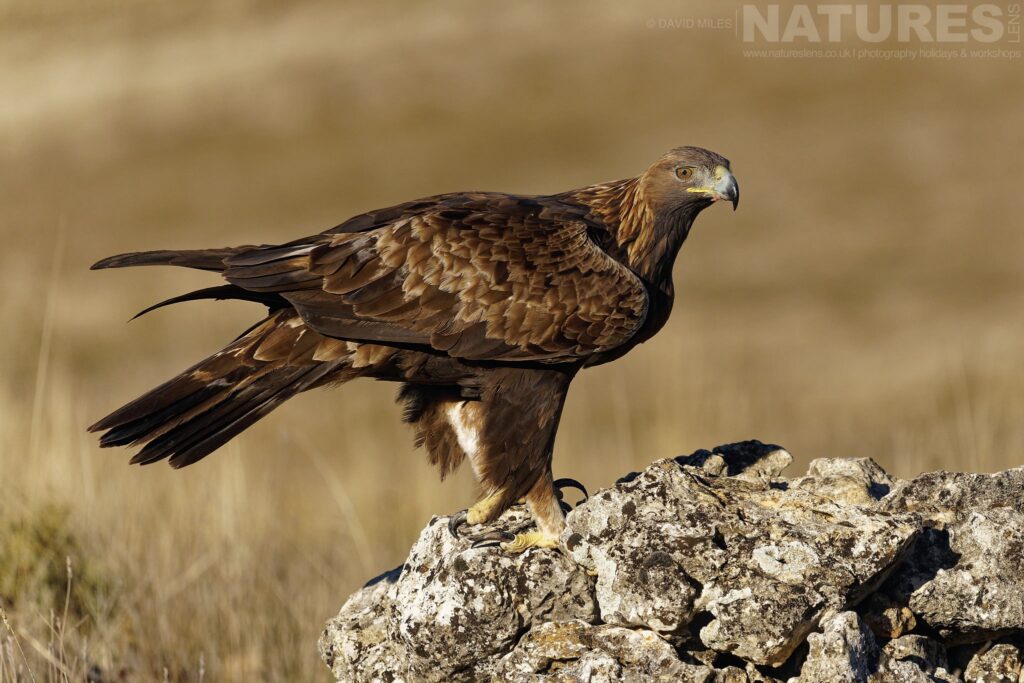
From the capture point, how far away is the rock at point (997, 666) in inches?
168

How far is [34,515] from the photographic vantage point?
269 inches

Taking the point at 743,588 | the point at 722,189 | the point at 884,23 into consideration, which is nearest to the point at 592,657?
the point at 743,588

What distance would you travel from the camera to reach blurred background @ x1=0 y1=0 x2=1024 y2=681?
746cm

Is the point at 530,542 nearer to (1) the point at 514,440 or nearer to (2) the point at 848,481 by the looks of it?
(1) the point at 514,440

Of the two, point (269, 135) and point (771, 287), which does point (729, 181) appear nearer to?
point (771, 287)

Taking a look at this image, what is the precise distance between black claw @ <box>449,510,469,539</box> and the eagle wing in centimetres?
60

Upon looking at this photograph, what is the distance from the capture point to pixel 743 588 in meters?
3.90

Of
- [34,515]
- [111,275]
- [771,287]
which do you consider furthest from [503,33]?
[34,515]

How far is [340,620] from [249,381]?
0.93 meters

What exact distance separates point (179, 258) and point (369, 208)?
Answer: 23.9 meters

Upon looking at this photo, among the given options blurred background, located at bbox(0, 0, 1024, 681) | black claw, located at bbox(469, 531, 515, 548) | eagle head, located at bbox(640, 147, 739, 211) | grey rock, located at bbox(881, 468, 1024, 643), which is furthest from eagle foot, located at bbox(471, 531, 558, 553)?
blurred background, located at bbox(0, 0, 1024, 681)

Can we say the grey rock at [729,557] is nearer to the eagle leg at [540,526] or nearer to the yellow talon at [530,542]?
the yellow talon at [530,542]


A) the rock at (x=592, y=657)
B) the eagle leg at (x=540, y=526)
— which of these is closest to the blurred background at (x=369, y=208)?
the eagle leg at (x=540, y=526)

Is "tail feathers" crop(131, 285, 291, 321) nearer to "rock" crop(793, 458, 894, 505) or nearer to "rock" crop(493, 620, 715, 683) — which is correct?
"rock" crop(493, 620, 715, 683)
